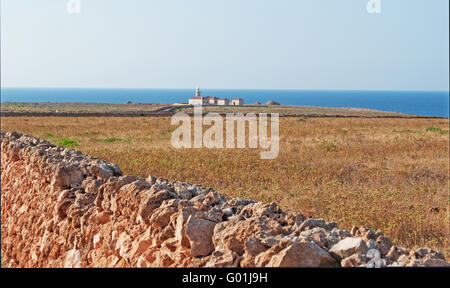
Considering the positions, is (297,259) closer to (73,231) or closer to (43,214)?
(73,231)

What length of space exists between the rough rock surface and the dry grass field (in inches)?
199

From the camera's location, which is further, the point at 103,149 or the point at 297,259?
the point at 103,149

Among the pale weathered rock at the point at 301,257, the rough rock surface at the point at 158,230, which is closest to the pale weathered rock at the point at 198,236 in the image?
the rough rock surface at the point at 158,230

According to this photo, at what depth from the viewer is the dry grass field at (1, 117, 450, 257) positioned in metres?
10.6

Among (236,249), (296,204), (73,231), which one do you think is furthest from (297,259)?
(296,204)

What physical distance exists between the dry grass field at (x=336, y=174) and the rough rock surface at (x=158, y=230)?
5.05m

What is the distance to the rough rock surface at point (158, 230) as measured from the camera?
411 cm

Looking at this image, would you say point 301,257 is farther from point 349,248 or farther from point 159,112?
point 159,112

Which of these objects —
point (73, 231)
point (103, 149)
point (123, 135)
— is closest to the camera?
point (73, 231)

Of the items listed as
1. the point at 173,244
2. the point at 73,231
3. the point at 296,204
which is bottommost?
the point at 296,204

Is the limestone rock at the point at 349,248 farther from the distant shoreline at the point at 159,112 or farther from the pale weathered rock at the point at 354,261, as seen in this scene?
the distant shoreline at the point at 159,112

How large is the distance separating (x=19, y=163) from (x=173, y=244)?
780 cm

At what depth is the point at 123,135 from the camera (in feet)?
97.9
